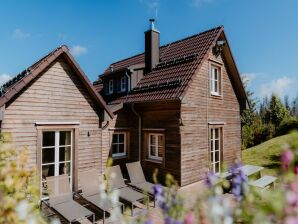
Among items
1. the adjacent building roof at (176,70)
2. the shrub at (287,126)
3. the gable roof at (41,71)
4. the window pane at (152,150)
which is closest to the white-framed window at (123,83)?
the adjacent building roof at (176,70)

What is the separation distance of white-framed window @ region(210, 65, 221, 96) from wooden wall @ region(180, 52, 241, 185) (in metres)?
0.36

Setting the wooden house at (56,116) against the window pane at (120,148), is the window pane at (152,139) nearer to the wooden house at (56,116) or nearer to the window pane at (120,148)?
the window pane at (120,148)

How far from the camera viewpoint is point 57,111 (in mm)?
9477

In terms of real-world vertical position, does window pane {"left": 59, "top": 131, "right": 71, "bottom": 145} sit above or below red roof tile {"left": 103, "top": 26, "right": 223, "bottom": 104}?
below

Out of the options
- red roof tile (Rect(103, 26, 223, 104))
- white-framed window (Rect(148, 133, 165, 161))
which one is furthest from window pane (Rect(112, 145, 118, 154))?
red roof tile (Rect(103, 26, 223, 104))

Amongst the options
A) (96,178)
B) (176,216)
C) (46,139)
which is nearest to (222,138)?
(96,178)

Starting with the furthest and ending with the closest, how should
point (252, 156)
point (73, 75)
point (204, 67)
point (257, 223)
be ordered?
point (252, 156) → point (204, 67) → point (73, 75) → point (257, 223)

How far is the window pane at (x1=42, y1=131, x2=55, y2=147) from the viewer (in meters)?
9.27

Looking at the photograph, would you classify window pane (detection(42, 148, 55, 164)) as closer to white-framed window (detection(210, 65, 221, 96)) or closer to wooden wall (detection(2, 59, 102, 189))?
wooden wall (detection(2, 59, 102, 189))

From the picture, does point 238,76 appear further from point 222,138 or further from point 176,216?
point 176,216

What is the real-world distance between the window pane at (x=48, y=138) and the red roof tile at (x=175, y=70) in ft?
15.5

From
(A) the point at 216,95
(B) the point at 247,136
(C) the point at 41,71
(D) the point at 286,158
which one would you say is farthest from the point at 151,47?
(B) the point at 247,136

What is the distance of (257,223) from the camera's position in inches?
66.4

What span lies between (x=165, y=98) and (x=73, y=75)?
12.8 ft
